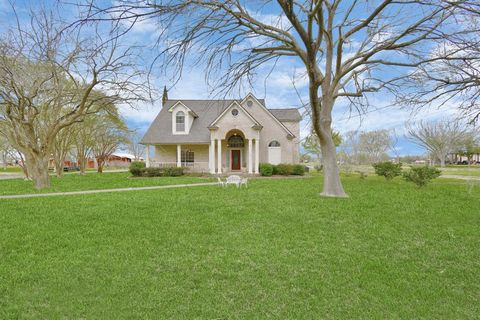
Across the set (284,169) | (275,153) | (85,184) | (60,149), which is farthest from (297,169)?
(60,149)

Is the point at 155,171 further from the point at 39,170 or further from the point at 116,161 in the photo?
the point at 116,161

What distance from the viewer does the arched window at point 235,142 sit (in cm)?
2439

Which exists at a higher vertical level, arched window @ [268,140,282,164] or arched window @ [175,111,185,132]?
arched window @ [175,111,185,132]

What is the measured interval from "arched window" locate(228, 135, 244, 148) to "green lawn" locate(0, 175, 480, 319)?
54.3ft

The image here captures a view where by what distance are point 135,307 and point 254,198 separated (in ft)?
24.1

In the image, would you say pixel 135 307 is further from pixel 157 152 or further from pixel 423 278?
pixel 157 152

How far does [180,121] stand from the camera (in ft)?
79.8

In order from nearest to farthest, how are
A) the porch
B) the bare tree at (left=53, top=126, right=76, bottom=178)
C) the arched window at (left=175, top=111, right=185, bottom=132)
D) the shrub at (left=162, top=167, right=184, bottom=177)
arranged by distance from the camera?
1. the shrub at (left=162, top=167, right=184, bottom=177)
2. the porch
3. the arched window at (left=175, top=111, right=185, bottom=132)
4. the bare tree at (left=53, top=126, right=76, bottom=178)

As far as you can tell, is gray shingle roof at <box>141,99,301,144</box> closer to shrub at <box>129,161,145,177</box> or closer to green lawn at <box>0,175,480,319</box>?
shrub at <box>129,161,145,177</box>

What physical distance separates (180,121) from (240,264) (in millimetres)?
21416

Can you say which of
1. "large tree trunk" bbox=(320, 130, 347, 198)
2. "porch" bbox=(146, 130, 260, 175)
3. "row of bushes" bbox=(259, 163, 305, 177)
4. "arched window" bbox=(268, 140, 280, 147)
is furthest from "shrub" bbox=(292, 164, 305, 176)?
"large tree trunk" bbox=(320, 130, 347, 198)

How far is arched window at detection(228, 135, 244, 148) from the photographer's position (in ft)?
80.0

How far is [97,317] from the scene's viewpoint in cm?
296

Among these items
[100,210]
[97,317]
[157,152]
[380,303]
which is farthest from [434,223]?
[157,152]
